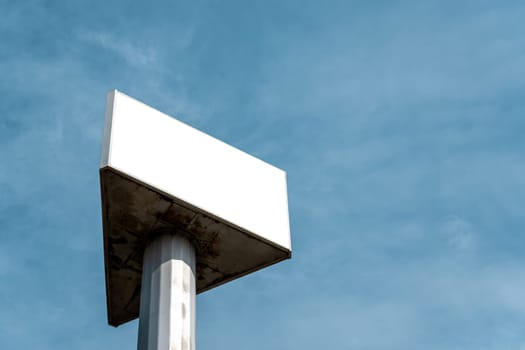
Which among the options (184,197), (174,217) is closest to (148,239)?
(174,217)

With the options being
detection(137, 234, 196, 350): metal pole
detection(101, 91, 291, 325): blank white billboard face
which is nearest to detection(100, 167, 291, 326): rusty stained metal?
detection(101, 91, 291, 325): blank white billboard face

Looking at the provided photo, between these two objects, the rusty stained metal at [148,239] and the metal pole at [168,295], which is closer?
the metal pole at [168,295]

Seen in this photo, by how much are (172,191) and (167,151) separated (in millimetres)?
807

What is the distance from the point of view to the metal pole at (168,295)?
40.7 feet

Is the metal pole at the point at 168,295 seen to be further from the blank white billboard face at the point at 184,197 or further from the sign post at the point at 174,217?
the blank white billboard face at the point at 184,197

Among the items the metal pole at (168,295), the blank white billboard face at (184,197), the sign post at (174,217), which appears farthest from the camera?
the blank white billboard face at (184,197)

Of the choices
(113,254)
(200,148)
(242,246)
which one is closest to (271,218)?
(242,246)

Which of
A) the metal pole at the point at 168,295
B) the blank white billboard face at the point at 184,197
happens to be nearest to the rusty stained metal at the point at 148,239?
the blank white billboard face at the point at 184,197

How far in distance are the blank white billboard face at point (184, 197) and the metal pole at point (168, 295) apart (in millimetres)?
365

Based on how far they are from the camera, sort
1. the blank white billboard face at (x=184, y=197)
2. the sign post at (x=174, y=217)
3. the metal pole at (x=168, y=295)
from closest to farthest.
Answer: the metal pole at (x=168, y=295) → the sign post at (x=174, y=217) → the blank white billboard face at (x=184, y=197)

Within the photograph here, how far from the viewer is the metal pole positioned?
12406 millimetres

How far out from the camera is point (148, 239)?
1405 cm

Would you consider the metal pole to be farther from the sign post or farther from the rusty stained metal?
the rusty stained metal

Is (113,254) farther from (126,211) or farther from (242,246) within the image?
(242,246)
